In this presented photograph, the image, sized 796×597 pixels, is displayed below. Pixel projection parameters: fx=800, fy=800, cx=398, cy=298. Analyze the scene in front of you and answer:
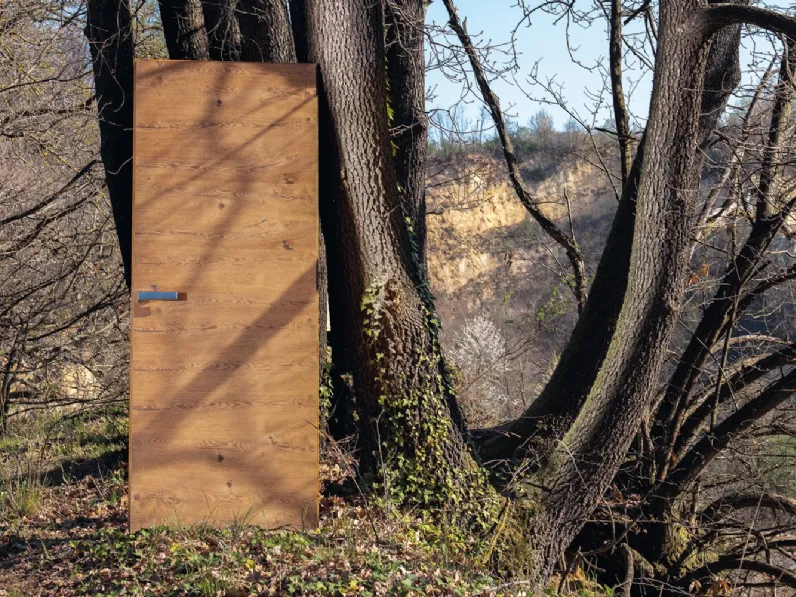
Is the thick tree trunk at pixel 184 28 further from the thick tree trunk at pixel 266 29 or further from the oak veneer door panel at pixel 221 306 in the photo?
the oak veneer door panel at pixel 221 306

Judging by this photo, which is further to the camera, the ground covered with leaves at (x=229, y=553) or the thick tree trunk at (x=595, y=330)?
the thick tree trunk at (x=595, y=330)

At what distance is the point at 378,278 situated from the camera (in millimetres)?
5148

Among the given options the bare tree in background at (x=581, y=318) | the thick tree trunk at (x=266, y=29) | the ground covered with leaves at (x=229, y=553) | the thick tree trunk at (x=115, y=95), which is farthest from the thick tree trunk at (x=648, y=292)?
the thick tree trunk at (x=115, y=95)

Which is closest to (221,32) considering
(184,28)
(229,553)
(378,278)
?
(184,28)

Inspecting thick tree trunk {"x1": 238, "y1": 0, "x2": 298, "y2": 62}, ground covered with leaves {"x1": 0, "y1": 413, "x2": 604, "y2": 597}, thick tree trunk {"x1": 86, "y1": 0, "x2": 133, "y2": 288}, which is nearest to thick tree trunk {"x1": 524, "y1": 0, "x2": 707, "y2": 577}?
ground covered with leaves {"x1": 0, "y1": 413, "x2": 604, "y2": 597}

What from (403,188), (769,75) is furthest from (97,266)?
(769,75)

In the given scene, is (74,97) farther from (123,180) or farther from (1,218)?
(123,180)

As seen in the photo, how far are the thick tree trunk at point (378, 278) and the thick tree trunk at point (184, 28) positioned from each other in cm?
96

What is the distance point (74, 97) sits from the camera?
8.20 m

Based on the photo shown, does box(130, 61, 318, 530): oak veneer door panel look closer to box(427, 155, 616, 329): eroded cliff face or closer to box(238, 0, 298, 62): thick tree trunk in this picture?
box(238, 0, 298, 62): thick tree trunk

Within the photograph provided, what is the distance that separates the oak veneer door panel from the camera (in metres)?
4.57

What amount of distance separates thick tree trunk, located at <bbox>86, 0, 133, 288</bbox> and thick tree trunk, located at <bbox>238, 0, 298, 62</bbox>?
0.84 metres

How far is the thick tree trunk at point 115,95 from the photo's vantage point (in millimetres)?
5609

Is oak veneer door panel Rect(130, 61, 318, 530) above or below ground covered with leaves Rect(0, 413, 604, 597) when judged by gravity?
above
